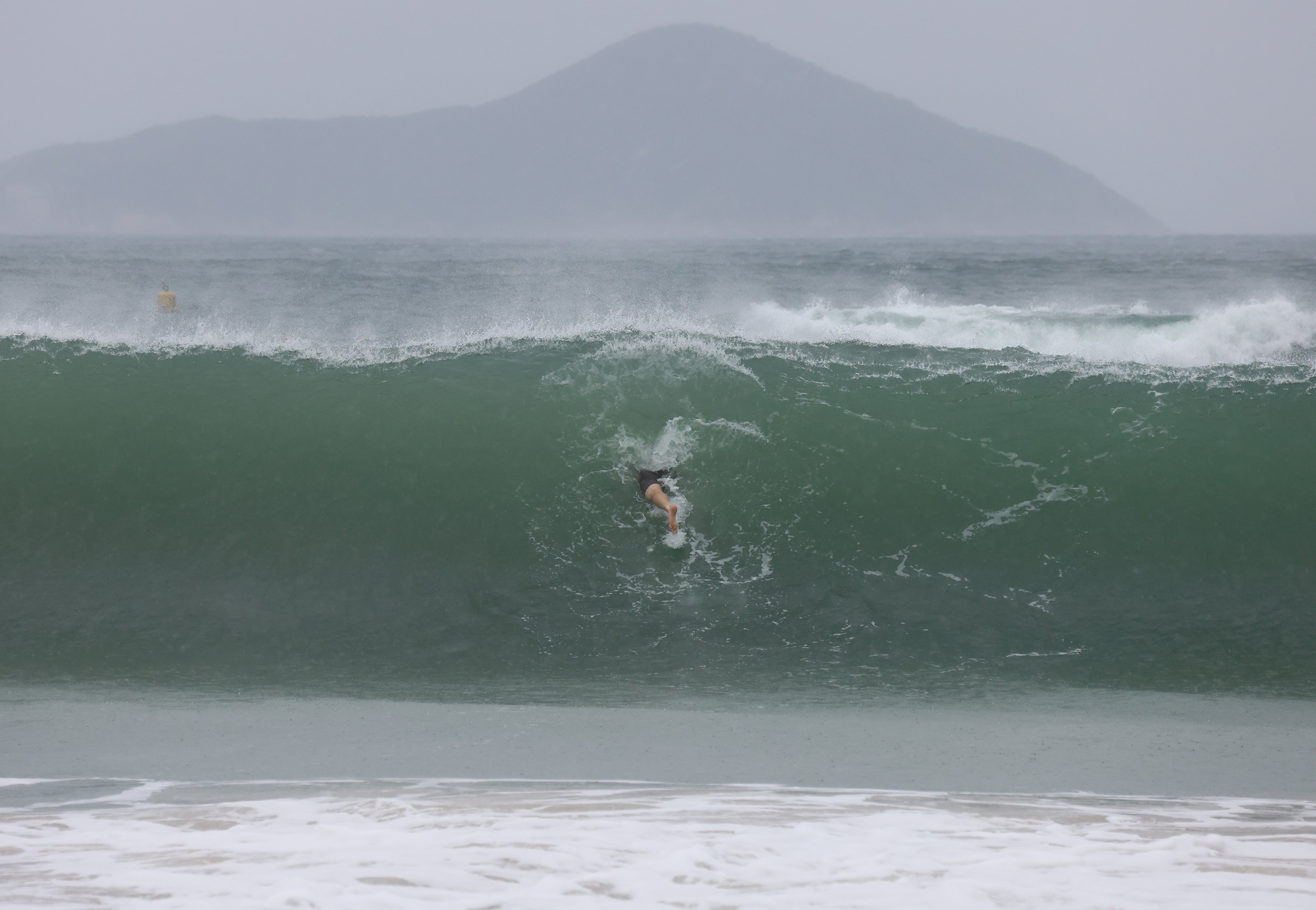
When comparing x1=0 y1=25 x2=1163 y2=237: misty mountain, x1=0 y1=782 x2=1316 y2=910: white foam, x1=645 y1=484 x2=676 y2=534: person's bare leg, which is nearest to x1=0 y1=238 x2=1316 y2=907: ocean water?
x1=0 y1=782 x2=1316 y2=910: white foam

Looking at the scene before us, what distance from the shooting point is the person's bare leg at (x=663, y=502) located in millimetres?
7281

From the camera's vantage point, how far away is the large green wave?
248 inches

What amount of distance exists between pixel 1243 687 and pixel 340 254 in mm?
40847

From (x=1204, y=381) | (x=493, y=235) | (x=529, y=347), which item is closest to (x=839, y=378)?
(x=529, y=347)

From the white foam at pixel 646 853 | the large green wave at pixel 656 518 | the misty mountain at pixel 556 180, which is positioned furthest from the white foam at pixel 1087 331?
the misty mountain at pixel 556 180

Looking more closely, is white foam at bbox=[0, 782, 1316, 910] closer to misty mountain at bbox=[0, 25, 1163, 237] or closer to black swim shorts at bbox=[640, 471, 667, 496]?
black swim shorts at bbox=[640, 471, 667, 496]

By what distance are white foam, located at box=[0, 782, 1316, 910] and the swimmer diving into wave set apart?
3.53 m

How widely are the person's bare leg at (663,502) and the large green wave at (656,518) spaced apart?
0.48 feet

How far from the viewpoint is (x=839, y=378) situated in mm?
9984

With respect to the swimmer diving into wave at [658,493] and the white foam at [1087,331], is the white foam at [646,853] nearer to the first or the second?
the swimmer diving into wave at [658,493]

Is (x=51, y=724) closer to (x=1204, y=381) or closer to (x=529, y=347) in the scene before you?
(x=529, y=347)

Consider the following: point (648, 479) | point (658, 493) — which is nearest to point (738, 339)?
point (648, 479)

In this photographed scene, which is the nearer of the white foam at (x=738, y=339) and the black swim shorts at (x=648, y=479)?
the black swim shorts at (x=648, y=479)

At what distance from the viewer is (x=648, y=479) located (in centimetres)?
790
